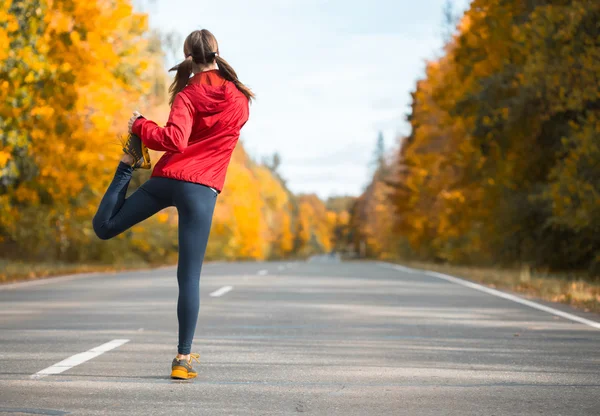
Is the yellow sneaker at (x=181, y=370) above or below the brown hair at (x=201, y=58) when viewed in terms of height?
below

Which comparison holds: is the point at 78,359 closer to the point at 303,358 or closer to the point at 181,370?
the point at 181,370

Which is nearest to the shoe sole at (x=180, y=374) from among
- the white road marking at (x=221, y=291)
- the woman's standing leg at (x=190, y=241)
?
the woman's standing leg at (x=190, y=241)

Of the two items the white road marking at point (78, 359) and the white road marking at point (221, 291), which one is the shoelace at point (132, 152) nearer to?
the white road marking at point (78, 359)

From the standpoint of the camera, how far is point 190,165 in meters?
6.76

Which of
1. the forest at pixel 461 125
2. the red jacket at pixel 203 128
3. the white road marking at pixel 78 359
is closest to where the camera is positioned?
the red jacket at pixel 203 128

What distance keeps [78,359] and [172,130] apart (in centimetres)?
217

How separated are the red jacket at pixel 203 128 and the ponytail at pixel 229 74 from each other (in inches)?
1.1

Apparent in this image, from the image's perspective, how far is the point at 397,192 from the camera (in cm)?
5681

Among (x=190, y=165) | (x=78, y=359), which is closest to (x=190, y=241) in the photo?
(x=190, y=165)

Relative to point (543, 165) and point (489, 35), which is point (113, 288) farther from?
point (489, 35)

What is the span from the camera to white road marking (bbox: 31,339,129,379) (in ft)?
23.4

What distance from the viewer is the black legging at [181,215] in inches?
267

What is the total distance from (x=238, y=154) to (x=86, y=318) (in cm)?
11933

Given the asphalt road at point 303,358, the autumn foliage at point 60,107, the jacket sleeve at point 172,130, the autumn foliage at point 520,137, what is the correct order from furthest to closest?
the autumn foliage at point 60,107
the autumn foliage at point 520,137
the jacket sleeve at point 172,130
the asphalt road at point 303,358
